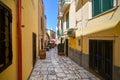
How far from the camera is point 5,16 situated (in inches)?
142

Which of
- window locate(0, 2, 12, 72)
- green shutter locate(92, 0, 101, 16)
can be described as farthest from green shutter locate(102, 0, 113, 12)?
window locate(0, 2, 12, 72)

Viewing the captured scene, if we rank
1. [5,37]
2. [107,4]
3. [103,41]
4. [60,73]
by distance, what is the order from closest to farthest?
[5,37] → [107,4] → [103,41] → [60,73]

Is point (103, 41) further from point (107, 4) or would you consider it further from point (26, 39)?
point (26, 39)

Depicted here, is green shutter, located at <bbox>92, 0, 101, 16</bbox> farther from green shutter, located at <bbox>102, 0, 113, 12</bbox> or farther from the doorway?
the doorway

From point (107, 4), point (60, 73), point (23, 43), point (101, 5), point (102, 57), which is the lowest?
point (60, 73)

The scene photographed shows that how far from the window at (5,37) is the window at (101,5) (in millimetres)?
4845

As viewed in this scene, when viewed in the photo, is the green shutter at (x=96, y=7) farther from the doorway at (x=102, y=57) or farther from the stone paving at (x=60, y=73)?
the stone paving at (x=60, y=73)

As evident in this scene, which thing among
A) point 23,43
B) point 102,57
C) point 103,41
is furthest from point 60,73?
point 23,43

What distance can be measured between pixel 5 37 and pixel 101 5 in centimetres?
599

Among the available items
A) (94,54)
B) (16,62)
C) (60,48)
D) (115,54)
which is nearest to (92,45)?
(94,54)

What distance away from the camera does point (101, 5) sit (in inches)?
329

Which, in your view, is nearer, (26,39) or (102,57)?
(26,39)

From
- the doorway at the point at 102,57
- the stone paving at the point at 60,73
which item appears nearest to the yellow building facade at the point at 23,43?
the stone paving at the point at 60,73

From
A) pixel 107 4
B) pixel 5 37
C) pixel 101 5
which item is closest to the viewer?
pixel 5 37
